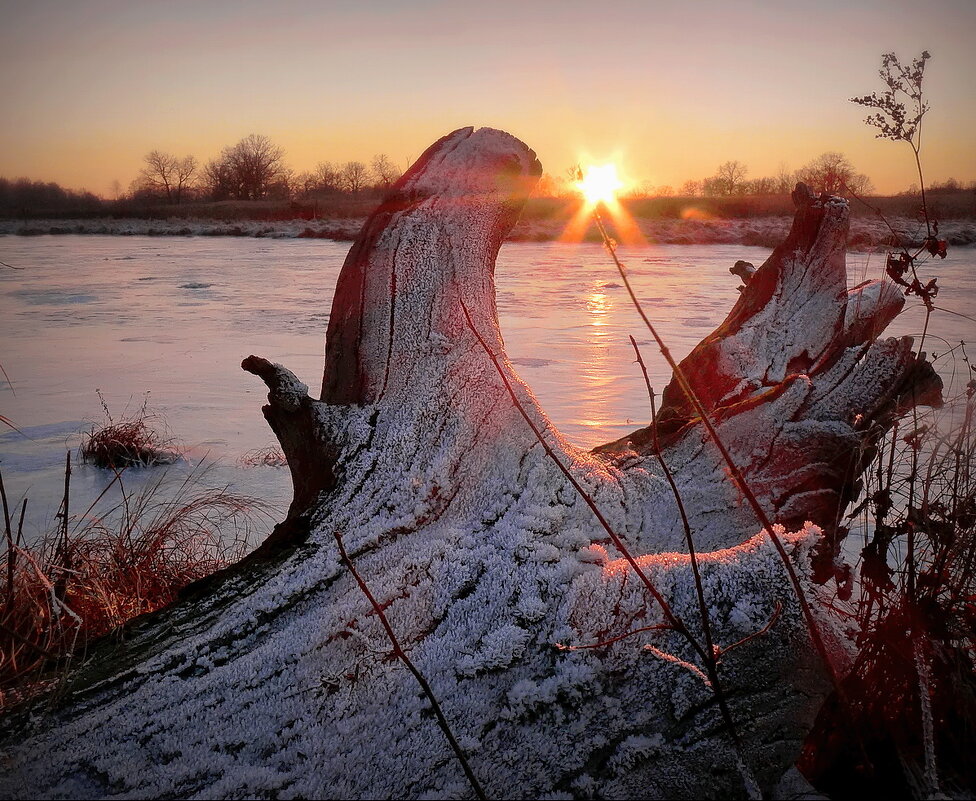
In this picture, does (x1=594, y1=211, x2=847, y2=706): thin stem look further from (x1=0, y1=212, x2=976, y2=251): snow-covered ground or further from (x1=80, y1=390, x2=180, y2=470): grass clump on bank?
(x1=0, y1=212, x2=976, y2=251): snow-covered ground

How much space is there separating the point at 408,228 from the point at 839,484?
5.06 ft

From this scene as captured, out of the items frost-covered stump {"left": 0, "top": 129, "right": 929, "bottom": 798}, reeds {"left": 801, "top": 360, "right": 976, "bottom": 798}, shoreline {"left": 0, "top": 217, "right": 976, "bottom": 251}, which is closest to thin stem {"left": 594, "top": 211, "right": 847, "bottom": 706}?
frost-covered stump {"left": 0, "top": 129, "right": 929, "bottom": 798}

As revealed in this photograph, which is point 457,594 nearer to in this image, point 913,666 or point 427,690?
point 427,690

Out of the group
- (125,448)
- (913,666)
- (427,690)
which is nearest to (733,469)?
(427,690)

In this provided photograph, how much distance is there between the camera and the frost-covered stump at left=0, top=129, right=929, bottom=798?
1.36 m

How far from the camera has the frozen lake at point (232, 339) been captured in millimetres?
4578

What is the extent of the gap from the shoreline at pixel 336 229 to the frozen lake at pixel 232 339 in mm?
8084

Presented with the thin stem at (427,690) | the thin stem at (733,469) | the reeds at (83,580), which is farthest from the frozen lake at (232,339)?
the thin stem at (427,690)

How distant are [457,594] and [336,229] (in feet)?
86.0

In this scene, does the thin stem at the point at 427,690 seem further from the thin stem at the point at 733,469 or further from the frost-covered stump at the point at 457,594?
the thin stem at the point at 733,469

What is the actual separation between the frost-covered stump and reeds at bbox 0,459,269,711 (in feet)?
1.01

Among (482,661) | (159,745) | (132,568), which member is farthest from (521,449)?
(132,568)

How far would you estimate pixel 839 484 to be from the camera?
7.20 ft

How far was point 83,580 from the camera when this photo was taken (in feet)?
8.04
